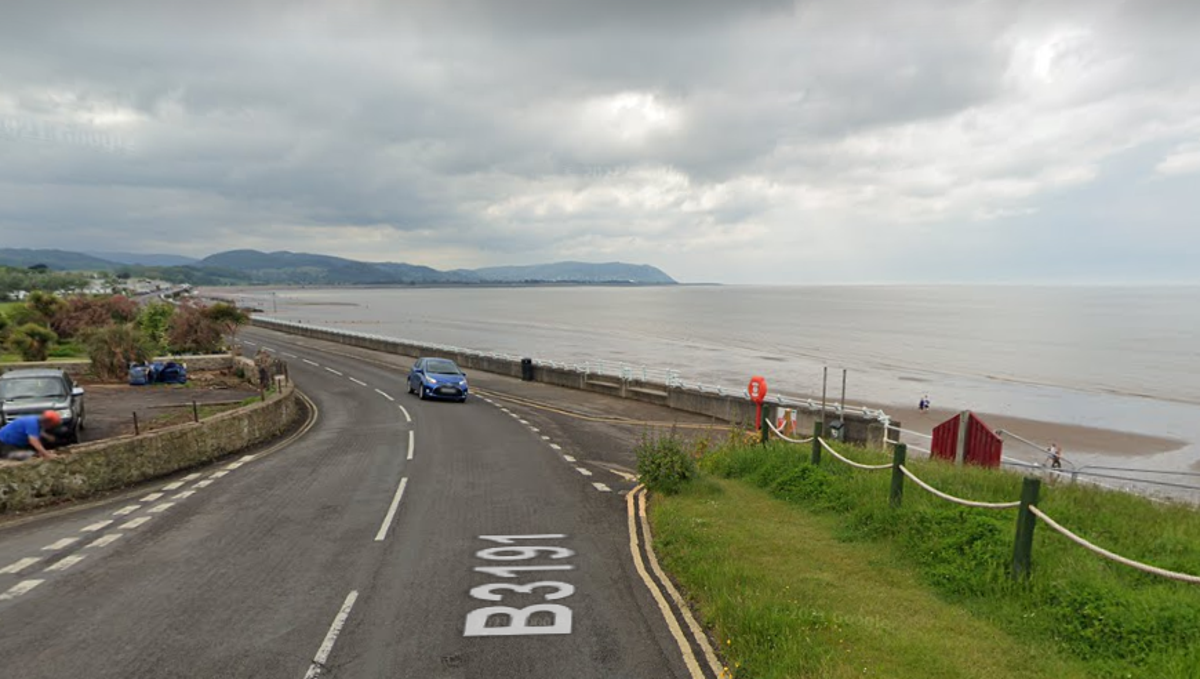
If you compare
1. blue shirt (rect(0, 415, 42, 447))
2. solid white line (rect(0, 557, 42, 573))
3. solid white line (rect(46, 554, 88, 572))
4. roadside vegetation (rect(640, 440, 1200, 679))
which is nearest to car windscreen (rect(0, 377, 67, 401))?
blue shirt (rect(0, 415, 42, 447))

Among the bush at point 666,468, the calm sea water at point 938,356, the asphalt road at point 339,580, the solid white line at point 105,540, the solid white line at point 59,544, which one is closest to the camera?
the asphalt road at point 339,580

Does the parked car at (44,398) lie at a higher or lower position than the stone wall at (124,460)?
higher

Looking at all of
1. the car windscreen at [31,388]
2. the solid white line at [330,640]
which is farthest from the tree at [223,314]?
the solid white line at [330,640]

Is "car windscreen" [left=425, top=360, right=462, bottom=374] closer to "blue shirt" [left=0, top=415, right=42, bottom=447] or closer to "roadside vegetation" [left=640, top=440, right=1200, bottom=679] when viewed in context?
"blue shirt" [left=0, top=415, right=42, bottom=447]

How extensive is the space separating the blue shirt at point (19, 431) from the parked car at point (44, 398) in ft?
11.5

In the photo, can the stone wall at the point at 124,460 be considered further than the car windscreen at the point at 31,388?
No

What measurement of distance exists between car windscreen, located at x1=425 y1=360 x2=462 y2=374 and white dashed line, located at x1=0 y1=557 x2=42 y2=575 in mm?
19709

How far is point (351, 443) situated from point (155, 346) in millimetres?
20757

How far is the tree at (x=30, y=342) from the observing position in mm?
30156

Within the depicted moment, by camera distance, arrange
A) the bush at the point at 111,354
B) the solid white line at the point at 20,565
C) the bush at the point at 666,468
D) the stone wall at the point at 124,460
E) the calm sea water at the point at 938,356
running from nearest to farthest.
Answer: the solid white line at the point at 20,565, the stone wall at the point at 124,460, the bush at the point at 666,468, the bush at the point at 111,354, the calm sea water at the point at 938,356

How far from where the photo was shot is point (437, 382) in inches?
1081

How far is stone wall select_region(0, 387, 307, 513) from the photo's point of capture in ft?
36.9

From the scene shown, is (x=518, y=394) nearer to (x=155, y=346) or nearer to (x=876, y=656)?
(x=155, y=346)

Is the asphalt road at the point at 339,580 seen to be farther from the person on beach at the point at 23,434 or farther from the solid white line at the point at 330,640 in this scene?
the person on beach at the point at 23,434
